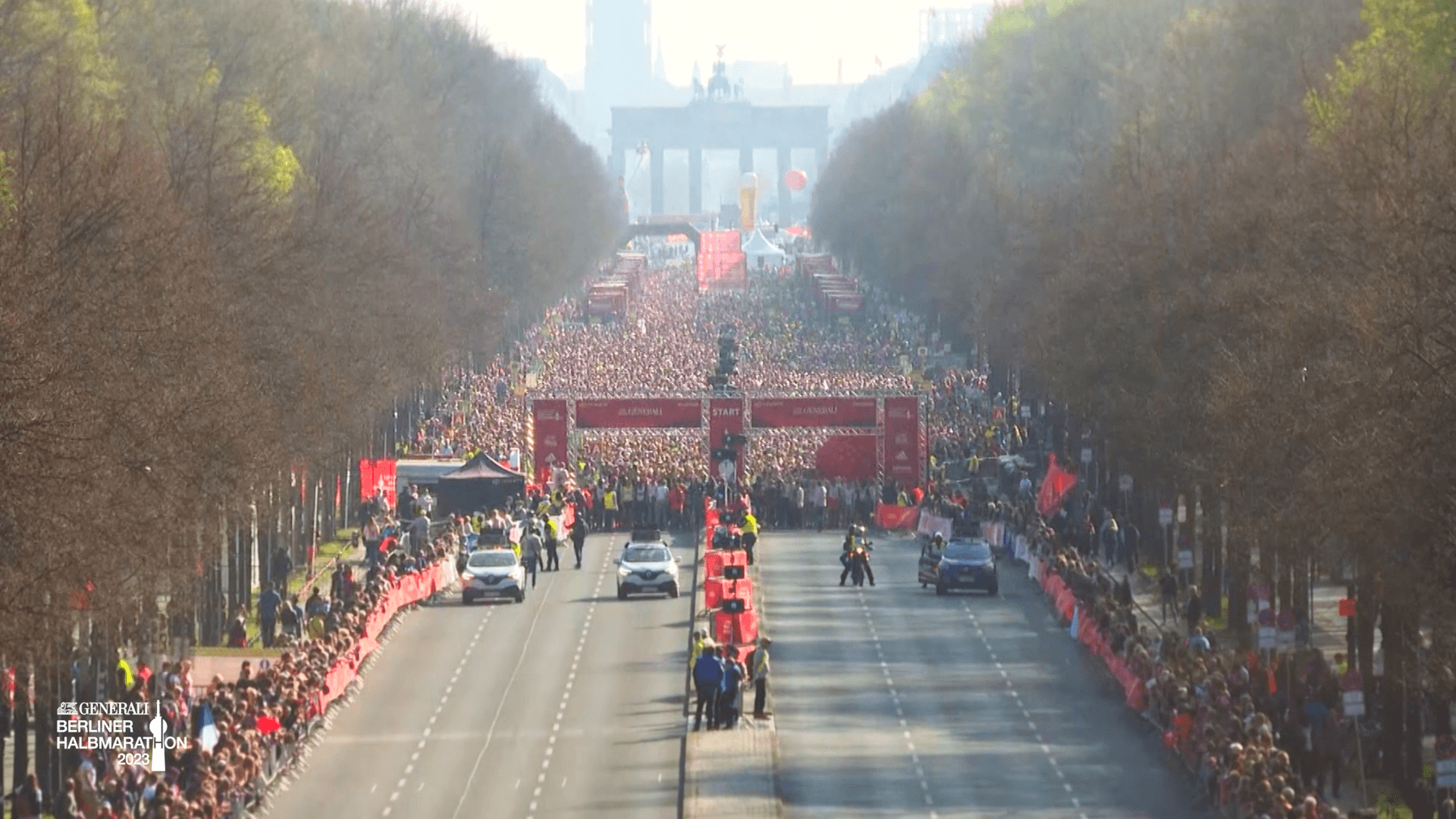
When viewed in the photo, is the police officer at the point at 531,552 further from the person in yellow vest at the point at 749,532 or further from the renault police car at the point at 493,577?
the person in yellow vest at the point at 749,532

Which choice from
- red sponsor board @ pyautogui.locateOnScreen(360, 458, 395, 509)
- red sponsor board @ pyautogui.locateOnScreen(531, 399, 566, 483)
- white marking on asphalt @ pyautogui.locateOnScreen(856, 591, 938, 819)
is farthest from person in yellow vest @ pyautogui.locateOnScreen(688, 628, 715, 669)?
red sponsor board @ pyautogui.locateOnScreen(531, 399, 566, 483)

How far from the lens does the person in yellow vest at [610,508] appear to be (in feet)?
279

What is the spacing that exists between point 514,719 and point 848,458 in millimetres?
37459

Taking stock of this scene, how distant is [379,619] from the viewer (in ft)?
200

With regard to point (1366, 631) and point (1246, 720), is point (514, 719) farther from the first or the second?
point (1366, 631)

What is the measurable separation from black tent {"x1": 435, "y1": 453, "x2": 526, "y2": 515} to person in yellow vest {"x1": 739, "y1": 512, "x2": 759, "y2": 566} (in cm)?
644

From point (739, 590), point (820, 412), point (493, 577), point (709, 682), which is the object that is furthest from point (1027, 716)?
point (820, 412)

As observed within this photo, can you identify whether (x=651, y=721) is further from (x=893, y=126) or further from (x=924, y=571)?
(x=893, y=126)

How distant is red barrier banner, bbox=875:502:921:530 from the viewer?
85000 mm

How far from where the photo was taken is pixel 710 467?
294ft

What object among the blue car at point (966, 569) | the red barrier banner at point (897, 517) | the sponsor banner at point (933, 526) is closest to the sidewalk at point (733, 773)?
the blue car at point (966, 569)

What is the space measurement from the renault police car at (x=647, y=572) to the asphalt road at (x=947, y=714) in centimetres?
Answer: 221

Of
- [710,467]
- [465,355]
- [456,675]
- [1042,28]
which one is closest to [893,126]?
[1042,28]

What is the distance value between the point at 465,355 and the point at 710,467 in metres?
40.8
